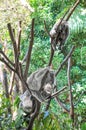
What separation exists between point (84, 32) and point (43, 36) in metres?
0.51

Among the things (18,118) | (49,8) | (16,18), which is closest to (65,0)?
(49,8)

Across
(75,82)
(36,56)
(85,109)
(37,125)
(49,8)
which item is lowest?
(37,125)

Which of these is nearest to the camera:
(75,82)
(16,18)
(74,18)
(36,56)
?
(16,18)

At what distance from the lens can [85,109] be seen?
10.7ft

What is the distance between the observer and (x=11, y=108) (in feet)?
4.52

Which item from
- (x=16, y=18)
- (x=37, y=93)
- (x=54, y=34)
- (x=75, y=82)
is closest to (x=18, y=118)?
(x=37, y=93)

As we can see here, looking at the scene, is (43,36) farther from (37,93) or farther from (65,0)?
(37,93)

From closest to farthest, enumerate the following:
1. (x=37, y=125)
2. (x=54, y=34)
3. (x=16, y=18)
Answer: (x=54, y=34)
(x=37, y=125)
(x=16, y=18)

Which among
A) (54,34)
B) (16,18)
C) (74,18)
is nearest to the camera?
(54,34)

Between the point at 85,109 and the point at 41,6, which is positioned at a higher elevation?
the point at 41,6

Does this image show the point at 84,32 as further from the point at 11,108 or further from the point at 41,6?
the point at 11,108

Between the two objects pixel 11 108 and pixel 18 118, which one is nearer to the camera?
pixel 18 118

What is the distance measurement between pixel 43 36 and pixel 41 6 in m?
0.35

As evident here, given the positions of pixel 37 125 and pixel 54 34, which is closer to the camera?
pixel 54 34
